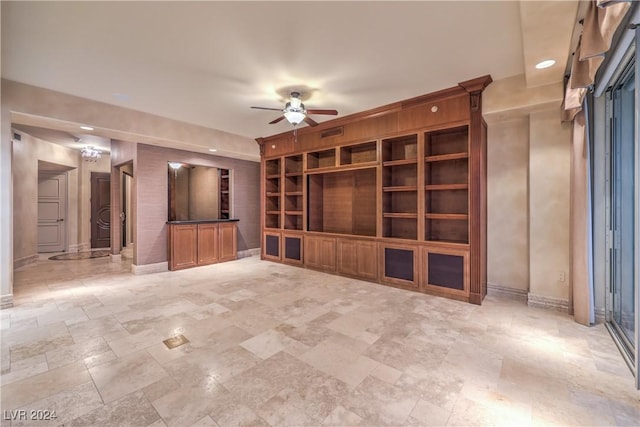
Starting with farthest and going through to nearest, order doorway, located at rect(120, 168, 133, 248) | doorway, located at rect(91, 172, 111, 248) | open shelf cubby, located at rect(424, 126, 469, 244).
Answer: doorway, located at rect(120, 168, 133, 248) < doorway, located at rect(91, 172, 111, 248) < open shelf cubby, located at rect(424, 126, 469, 244)

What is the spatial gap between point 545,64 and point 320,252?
447 centimetres

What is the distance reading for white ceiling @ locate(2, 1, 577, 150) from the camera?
237 cm

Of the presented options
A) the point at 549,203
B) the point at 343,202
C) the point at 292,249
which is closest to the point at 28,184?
the point at 292,249

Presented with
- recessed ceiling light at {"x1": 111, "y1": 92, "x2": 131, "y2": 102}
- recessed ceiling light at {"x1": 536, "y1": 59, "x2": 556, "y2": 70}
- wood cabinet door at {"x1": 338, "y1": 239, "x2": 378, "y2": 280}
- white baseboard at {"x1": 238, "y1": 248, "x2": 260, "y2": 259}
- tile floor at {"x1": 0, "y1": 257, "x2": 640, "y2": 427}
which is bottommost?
tile floor at {"x1": 0, "y1": 257, "x2": 640, "y2": 427}

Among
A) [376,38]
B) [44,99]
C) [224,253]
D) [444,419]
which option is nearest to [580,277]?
[444,419]

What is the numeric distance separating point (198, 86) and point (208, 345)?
3.43 metres

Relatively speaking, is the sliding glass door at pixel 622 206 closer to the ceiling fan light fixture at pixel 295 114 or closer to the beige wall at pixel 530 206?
the beige wall at pixel 530 206

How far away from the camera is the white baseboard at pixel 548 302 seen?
11.4 ft

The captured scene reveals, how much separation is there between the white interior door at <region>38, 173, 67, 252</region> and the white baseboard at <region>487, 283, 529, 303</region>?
37.1 ft

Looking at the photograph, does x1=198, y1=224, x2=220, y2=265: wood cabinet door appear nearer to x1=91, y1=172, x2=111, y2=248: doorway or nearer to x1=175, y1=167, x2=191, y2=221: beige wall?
x1=175, y1=167, x2=191, y2=221: beige wall

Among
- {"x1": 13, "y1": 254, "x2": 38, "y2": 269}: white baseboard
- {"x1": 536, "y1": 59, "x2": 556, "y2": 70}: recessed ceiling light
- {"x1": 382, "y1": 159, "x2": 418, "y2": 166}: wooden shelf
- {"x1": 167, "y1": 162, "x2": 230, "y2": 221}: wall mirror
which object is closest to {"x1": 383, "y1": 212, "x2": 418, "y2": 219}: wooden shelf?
{"x1": 382, "y1": 159, "x2": 418, "y2": 166}: wooden shelf

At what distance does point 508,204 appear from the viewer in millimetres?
4012

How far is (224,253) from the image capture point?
672cm

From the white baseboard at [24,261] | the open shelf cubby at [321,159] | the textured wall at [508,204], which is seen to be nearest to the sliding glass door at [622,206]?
the textured wall at [508,204]
